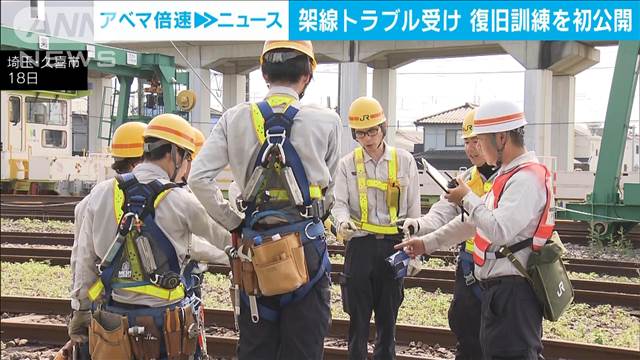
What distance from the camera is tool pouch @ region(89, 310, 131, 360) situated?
3.74 m

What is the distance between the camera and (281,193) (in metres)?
3.76

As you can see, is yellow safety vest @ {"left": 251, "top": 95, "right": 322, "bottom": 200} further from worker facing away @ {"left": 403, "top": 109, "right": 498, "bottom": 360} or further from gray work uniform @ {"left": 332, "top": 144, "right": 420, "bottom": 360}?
gray work uniform @ {"left": 332, "top": 144, "right": 420, "bottom": 360}

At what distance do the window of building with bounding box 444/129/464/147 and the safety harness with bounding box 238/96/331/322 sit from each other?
5170 centimetres

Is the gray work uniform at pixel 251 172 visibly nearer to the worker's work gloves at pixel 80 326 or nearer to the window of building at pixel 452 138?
the worker's work gloves at pixel 80 326

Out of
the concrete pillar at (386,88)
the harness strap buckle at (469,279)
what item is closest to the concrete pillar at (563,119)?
the concrete pillar at (386,88)

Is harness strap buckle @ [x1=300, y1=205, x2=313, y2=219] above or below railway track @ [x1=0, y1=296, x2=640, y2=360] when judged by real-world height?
above

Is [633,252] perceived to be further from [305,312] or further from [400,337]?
[305,312]

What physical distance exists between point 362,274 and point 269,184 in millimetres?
1918

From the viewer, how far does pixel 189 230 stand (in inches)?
151

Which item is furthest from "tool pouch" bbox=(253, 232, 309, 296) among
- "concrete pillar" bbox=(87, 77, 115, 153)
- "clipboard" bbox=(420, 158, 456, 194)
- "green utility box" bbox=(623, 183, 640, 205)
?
"concrete pillar" bbox=(87, 77, 115, 153)

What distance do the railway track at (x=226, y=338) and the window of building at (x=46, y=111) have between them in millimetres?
15999

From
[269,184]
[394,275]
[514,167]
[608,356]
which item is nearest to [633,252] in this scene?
[608,356]

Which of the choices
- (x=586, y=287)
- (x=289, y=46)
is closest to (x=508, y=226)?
(x=289, y=46)

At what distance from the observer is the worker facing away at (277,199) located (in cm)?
370
